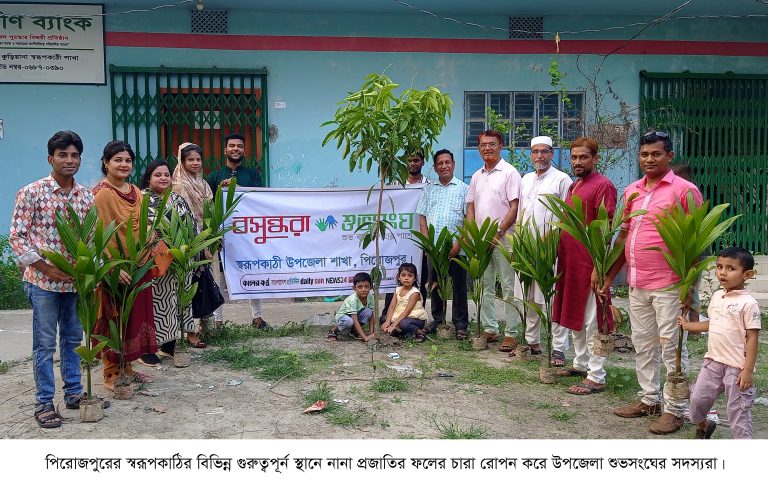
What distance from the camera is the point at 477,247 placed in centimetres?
620

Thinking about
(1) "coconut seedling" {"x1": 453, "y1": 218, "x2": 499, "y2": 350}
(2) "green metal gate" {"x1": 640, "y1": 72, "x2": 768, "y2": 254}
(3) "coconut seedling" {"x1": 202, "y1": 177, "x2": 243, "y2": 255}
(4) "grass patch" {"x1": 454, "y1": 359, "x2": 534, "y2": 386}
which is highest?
(2) "green metal gate" {"x1": 640, "y1": 72, "x2": 768, "y2": 254}

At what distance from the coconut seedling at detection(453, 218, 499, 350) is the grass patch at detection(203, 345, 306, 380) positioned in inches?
60.0

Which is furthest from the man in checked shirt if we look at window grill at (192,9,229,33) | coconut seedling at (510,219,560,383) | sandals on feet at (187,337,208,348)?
window grill at (192,9,229,33)

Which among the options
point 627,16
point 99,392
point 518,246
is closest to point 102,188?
point 99,392

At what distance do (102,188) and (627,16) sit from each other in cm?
710

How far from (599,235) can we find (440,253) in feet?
6.51

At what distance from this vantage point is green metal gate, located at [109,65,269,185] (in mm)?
8945

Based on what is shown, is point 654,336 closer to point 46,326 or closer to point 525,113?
point 46,326

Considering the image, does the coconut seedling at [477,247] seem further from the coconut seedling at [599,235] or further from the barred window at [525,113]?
the barred window at [525,113]

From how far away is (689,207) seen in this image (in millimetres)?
4320

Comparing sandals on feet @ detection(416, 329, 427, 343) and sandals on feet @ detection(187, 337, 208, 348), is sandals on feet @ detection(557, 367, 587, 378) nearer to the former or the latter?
sandals on feet @ detection(416, 329, 427, 343)

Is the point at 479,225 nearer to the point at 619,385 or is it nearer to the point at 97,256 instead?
the point at 619,385

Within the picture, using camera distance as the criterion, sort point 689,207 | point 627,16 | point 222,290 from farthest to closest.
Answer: point 627,16 < point 222,290 < point 689,207

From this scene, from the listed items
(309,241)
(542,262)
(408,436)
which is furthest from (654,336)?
(309,241)
